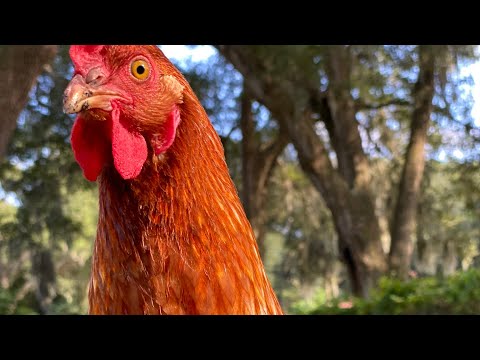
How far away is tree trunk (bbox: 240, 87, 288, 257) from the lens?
8430 mm

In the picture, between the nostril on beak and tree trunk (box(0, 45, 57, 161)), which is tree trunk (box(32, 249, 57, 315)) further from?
the nostril on beak

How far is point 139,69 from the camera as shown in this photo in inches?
54.2

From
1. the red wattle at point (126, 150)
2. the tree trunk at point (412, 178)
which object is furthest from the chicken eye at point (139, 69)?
the tree trunk at point (412, 178)

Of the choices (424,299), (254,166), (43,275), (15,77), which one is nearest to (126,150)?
(15,77)

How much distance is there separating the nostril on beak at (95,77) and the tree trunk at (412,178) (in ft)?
21.0

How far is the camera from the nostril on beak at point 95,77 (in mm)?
1329

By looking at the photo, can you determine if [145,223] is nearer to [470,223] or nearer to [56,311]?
[56,311]

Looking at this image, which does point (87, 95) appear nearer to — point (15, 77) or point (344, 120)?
point (15, 77)

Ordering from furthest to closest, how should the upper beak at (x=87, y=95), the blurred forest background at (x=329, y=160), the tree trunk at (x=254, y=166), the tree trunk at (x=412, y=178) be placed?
the tree trunk at (x=254, y=166) < the tree trunk at (x=412, y=178) < the blurred forest background at (x=329, y=160) < the upper beak at (x=87, y=95)

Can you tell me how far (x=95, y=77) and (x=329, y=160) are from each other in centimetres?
589

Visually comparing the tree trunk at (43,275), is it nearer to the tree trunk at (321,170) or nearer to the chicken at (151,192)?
the tree trunk at (321,170)

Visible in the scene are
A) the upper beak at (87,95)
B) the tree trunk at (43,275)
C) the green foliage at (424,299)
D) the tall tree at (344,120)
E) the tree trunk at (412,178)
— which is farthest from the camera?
the tree trunk at (43,275)

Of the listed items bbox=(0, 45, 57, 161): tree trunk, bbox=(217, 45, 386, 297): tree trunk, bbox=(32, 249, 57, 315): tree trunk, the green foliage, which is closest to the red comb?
bbox=(0, 45, 57, 161): tree trunk
